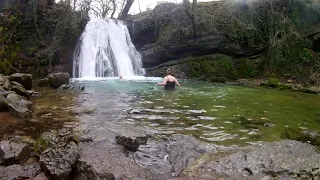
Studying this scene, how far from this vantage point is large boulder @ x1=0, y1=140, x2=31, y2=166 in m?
4.05

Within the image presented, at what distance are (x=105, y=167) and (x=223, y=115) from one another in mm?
4604

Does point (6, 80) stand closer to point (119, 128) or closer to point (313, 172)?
point (119, 128)

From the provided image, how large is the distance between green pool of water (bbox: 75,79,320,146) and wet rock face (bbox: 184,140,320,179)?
3.66ft

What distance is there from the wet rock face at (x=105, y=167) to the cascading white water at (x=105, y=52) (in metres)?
14.4

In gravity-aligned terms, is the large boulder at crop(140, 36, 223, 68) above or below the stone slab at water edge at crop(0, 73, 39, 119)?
above

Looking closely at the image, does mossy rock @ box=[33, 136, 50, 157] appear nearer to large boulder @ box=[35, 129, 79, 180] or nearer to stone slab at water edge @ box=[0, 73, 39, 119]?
large boulder @ box=[35, 129, 79, 180]

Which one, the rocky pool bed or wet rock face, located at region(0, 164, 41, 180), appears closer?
wet rock face, located at region(0, 164, 41, 180)

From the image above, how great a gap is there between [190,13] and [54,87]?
10222mm

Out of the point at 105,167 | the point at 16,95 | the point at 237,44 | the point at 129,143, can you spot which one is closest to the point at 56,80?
the point at 16,95

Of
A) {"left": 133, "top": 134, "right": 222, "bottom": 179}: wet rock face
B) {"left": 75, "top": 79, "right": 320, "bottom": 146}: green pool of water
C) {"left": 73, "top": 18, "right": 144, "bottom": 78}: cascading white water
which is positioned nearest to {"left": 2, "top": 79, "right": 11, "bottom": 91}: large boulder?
{"left": 75, "top": 79, "right": 320, "bottom": 146}: green pool of water

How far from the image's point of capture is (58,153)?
3.91 m

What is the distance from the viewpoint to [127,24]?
71.3 feet

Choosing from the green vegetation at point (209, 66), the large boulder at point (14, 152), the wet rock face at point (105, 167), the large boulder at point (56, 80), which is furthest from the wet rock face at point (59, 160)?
the green vegetation at point (209, 66)

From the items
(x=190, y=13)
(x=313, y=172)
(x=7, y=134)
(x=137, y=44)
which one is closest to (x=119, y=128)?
(x=7, y=134)
